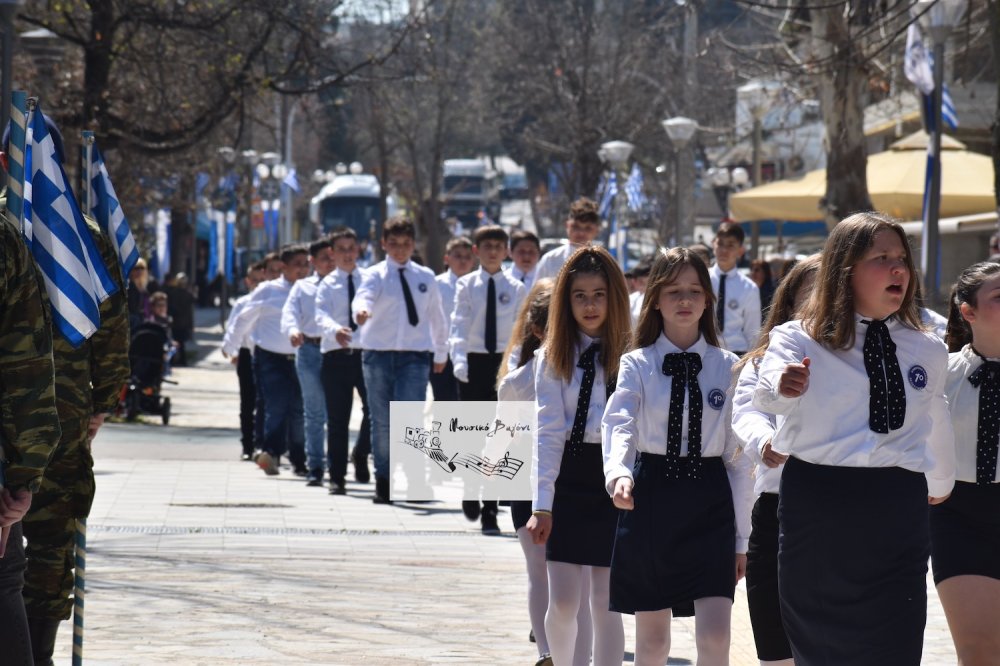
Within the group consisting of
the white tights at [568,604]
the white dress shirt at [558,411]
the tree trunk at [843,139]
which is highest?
the tree trunk at [843,139]

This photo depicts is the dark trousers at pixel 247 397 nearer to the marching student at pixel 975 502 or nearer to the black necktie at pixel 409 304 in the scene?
the black necktie at pixel 409 304

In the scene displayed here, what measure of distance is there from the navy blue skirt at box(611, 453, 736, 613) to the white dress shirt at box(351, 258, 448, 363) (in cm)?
713

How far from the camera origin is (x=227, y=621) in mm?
8109

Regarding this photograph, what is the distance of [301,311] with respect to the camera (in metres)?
14.9

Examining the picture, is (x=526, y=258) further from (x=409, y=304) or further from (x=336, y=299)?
(x=336, y=299)

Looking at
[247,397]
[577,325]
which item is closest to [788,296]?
[577,325]

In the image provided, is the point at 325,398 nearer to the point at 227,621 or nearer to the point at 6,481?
the point at 227,621

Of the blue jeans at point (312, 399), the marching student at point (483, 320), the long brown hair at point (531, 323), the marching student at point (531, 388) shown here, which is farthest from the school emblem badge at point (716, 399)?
the blue jeans at point (312, 399)

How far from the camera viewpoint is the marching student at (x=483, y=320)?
12.2m

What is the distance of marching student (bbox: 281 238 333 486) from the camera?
14.6 meters

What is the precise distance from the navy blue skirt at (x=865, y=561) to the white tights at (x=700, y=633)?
75cm

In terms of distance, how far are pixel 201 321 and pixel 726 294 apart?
41252 millimetres

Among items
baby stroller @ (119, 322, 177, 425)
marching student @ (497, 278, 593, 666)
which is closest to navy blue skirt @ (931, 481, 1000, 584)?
marching student @ (497, 278, 593, 666)

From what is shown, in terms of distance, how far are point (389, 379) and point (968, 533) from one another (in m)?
7.70
